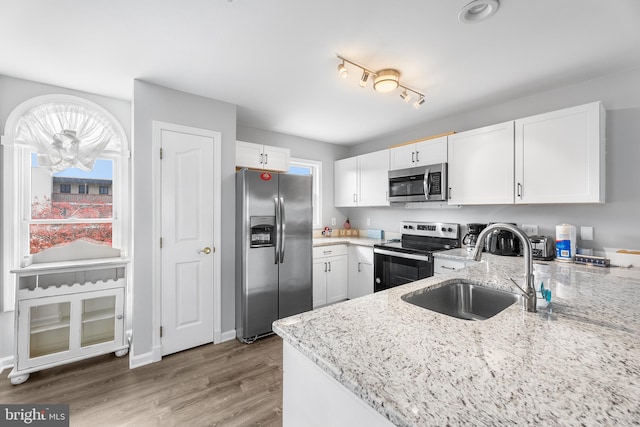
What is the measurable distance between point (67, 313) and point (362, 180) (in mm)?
3579

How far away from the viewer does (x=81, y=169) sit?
2.66 m

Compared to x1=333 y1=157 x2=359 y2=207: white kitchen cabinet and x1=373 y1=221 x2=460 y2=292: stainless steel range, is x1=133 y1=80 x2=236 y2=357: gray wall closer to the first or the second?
x1=333 y1=157 x2=359 y2=207: white kitchen cabinet

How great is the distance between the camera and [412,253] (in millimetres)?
3047

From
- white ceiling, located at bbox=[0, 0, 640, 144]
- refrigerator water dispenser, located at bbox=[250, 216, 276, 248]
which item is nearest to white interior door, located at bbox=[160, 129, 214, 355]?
refrigerator water dispenser, located at bbox=[250, 216, 276, 248]

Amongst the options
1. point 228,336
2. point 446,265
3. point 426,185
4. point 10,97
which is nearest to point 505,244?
point 446,265

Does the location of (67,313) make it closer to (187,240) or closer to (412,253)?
(187,240)

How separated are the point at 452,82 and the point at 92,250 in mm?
3650

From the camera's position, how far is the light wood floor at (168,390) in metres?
1.80

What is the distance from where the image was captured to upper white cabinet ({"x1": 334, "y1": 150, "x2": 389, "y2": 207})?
12.6 ft

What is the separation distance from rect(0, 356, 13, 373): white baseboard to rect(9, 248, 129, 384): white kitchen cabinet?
0.35 m

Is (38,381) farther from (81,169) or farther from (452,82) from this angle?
(452,82)

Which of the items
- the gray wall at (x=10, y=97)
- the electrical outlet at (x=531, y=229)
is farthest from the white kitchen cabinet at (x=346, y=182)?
the gray wall at (x=10, y=97)

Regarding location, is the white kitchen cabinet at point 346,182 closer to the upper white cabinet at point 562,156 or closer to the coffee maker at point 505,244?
the coffee maker at point 505,244

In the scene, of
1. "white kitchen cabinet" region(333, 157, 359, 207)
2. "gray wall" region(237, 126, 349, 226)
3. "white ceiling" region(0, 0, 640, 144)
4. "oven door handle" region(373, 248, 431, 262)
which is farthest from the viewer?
"white kitchen cabinet" region(333, 157, 359, 207)
